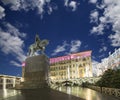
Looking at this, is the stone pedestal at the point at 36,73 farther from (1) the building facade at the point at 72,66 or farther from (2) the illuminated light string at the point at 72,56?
(2) the illuminated light string at the point at 72,56

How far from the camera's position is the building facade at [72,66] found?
91.8 m

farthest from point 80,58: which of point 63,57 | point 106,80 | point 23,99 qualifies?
point 23,99

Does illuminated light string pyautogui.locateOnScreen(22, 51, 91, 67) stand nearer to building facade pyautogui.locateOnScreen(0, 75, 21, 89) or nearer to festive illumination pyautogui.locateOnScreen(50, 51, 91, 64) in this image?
festive illumination pyautogui.locateOnScreen(50, 51, 91, 64)

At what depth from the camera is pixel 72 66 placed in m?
97.2

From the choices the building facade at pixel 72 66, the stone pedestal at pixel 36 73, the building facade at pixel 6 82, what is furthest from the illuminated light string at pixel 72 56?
the stone pedestal at pixel 36 73

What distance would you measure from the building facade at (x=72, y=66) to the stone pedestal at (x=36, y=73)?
2636 inches

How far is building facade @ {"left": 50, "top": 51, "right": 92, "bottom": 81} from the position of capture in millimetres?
91775

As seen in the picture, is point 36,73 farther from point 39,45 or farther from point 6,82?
point 6,82

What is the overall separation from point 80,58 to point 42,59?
7645cm

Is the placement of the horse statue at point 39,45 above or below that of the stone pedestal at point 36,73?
above

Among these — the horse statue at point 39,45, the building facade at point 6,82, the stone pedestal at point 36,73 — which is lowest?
the building facade at point 6,82

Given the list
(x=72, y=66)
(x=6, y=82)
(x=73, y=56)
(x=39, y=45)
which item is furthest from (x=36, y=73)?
(x=73, y=56)

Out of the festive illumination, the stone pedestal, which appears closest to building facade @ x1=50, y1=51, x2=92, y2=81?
the festive illumination

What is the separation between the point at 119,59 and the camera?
6309 centimetres
